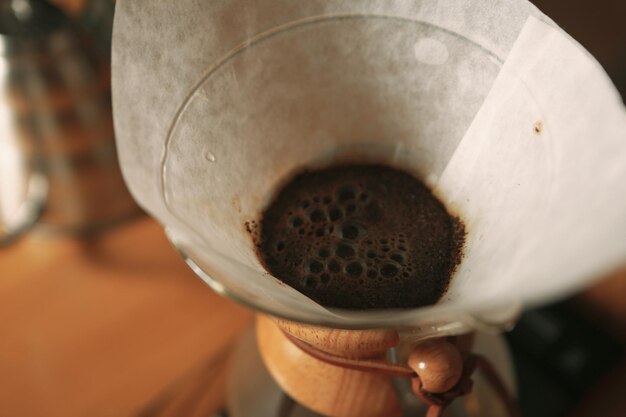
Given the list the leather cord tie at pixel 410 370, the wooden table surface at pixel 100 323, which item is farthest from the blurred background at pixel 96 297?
the leather cord tie at pixel 410 370

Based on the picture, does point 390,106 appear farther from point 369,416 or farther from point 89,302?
point 89,302

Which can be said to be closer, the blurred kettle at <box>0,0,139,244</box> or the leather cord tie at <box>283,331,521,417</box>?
the leather cord tie at <box>283,331,521,417</box>

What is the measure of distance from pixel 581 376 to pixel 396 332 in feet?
1.07

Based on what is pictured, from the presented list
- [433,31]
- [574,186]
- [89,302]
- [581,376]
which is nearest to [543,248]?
[574,186]

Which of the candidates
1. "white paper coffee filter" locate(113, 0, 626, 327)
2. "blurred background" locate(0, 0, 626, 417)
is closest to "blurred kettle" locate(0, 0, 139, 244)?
"blurred background" locate(0, 0, 626, 417)

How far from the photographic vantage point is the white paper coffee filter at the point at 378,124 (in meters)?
0.30

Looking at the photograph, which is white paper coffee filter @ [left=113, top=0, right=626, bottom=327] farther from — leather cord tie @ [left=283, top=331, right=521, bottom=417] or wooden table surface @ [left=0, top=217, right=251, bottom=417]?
wooden table surface @ [left=0, top=217, right=251, bottom=417]

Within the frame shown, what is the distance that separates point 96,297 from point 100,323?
1.2 inches

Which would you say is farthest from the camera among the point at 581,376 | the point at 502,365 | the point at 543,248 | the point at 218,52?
the point at 581,376

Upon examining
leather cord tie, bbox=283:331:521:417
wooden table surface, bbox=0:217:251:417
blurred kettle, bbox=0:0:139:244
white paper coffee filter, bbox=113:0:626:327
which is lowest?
wooden table surface, bbox=0:217:251:417

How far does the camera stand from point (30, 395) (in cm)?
62

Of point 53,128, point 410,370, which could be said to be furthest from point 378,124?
point 53,128

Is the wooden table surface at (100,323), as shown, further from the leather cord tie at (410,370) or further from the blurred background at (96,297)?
the leather cord tie at (410,370)

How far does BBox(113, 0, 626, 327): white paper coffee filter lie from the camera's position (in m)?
0.30
